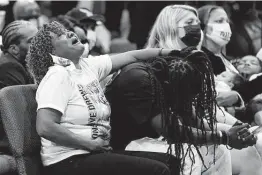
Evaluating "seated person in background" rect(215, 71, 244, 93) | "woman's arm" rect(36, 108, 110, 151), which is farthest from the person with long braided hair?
"seated person in background" rect(215, 71, 244, 93)

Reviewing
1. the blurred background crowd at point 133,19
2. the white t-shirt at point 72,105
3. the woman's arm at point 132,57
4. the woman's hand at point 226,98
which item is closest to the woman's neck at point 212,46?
the woman's hand at point 226,98

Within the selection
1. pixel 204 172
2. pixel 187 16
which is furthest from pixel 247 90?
pixel 204 172

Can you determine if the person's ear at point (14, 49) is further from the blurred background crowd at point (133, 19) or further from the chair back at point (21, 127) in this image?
the blurred background crowd at point (133, 19)

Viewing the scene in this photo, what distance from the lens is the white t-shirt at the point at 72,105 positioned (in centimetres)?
276

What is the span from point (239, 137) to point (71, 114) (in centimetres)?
84

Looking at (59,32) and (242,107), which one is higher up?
(59,32)

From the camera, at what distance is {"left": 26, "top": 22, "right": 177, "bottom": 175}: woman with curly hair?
271cm

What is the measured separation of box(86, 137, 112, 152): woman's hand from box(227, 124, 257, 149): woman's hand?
23.9 inches

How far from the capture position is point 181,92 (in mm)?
2953

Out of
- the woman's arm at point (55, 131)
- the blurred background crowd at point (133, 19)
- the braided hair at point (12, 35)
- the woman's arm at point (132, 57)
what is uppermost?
the woman's arm at point (132, 57)

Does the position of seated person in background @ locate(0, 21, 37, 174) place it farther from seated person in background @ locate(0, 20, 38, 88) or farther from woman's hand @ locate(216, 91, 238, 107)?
woman's hand @ locate(216, 91, 238, 107)

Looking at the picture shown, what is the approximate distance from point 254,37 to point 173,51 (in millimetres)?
3026

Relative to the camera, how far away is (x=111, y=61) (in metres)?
3.22

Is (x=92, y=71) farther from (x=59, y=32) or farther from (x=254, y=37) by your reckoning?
(x=254, y=37)
